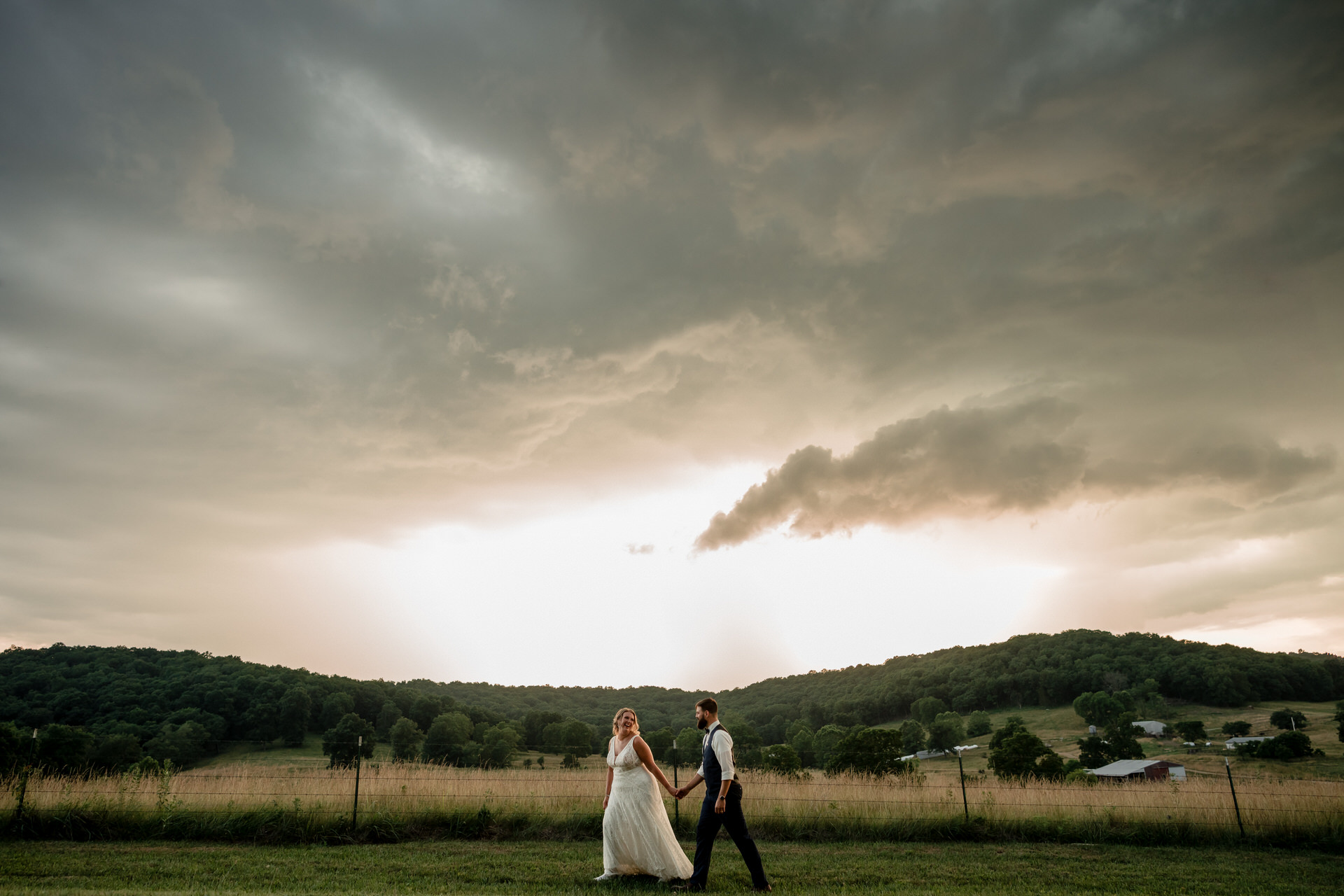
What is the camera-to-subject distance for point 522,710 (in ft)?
291

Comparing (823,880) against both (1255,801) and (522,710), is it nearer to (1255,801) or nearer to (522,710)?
(1255,801)

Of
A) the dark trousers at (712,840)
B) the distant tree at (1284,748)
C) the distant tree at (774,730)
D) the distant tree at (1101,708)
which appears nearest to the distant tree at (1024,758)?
the distant tree at (1284,748)

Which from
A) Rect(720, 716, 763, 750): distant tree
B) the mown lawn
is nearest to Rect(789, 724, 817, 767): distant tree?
Rect(720, 716, 763, 750): distant tree

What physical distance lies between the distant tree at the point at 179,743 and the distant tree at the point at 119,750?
0.79 m

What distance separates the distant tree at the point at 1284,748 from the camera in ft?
242

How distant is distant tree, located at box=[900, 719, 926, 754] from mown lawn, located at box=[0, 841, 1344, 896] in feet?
323

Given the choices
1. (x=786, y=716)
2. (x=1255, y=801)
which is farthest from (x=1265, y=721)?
(x=1255, y=801)

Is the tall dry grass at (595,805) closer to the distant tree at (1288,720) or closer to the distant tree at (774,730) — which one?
the distant tree at (774,730)

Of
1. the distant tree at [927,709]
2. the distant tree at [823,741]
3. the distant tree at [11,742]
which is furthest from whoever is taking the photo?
the distant tree at [927,709]

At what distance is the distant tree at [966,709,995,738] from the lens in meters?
103

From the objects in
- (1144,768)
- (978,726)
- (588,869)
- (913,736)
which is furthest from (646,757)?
(978,726)

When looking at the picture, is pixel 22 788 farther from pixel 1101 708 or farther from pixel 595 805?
pixel 1101 708

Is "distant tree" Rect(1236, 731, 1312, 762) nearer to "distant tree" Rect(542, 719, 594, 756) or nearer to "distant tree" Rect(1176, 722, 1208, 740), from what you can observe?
"distant tree" Rect(1176, 722, 1208, 740)

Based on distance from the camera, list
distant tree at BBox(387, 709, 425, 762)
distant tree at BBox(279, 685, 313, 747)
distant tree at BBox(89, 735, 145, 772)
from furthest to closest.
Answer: distant tree at BBox(387, 709, 425, 762) → distant tree at BBox(279, 685, 313, 747) → distant tree at BBox(89, 735, 145, 772)
